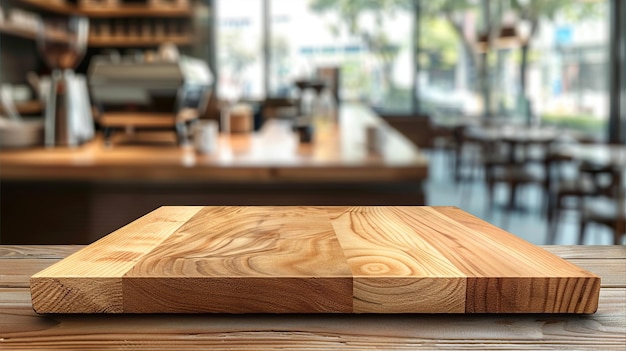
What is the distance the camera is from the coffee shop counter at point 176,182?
2031mm

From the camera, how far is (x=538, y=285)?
53 centimetres

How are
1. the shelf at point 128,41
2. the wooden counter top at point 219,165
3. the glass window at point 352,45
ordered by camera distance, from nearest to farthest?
1. the wooden counter top at point 219,165
2. the shelf at point 128,41
3. the glass window at point 352,45

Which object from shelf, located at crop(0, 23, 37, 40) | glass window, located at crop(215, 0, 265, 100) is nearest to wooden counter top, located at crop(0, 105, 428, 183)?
shelf, located at crop(0, 23, 37, 40)

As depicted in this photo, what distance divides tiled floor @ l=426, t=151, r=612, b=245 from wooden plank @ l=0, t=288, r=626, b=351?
3.56 meters

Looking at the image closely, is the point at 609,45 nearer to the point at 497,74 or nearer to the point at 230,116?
the point at 497,74

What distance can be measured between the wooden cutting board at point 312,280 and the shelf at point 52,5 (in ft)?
19.0

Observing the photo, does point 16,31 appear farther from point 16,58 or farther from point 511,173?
point 511,173

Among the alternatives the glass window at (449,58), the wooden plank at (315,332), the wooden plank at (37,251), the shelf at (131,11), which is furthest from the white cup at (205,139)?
the glass window at (449,58)

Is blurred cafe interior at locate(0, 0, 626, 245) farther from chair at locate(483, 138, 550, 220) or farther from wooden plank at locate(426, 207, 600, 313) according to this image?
wooden plank at locate(426, 207, 600, 313)

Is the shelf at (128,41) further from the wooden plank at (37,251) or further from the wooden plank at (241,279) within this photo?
the wooden plank at (241,279)

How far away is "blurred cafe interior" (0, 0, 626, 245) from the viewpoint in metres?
2.10

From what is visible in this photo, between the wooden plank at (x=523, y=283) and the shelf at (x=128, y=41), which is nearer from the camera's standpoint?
the wooden plank at (x=523, y=283)

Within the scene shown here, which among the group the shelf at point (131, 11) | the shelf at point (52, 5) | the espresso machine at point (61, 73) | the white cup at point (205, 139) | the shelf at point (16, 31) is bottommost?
the white cup at point (205, 139)

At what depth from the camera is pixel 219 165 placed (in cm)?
207
